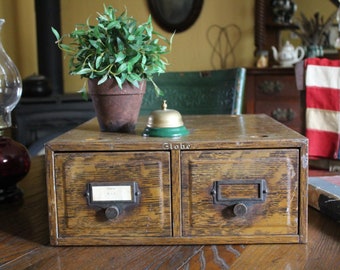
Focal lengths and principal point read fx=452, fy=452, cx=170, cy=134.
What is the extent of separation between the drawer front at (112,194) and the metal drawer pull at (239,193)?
0.08 metres

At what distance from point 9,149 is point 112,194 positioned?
1.18 ft

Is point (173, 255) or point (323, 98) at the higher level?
point (323, 98)

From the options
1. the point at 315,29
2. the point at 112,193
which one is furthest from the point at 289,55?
the point at 112,193

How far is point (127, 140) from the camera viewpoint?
2.41 feet

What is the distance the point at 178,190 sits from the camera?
28.4 inches

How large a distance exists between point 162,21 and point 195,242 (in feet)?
8.89

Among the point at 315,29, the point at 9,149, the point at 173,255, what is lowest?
the point at 173,255

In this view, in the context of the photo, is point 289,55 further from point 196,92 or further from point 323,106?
point 196,92

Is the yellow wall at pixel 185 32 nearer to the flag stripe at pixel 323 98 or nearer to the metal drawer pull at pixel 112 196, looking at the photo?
the flag stripe at pixel 323 98

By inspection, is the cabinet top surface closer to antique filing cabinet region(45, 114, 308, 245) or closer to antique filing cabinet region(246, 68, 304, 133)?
antique filing cabinet region(45, 114, 308, 245)

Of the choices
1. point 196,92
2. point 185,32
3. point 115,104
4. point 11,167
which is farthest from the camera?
point 185,32

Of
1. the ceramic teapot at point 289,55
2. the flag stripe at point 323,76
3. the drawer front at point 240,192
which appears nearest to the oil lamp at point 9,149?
the drawer front at point 240,192

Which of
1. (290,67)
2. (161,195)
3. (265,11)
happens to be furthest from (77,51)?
(265,11)

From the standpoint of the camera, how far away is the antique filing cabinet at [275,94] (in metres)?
2.58
